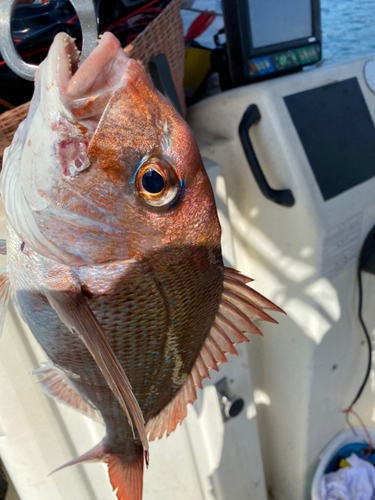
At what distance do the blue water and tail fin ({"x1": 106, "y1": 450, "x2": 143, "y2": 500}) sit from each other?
1.57 m

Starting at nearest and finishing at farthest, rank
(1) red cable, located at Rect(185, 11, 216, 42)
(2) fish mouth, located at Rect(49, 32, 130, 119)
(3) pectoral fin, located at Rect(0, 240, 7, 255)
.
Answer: (2) fish mouth, located at Rect(49, 32, 130, 119) → (3) pectoral fin, located at Rect(0, 240, 7, 255) → (1) red cable, located at Rect(185, 11, 216, 42)

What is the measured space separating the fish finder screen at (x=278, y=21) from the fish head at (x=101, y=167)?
0.88 metres

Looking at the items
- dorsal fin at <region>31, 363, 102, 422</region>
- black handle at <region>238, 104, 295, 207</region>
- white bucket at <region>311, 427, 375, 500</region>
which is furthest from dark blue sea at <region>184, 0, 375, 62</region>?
white bucket at <region>311, 427, 375, 500</region>

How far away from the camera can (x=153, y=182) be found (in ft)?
1.30

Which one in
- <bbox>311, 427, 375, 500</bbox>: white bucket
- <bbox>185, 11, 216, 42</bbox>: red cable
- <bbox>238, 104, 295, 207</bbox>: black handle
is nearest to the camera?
<bbox>238, 104, 295, 207</bbox>: black handle

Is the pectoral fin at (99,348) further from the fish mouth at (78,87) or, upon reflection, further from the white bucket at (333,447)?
the white bucket at (333,447)

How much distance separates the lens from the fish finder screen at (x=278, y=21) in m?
1.05

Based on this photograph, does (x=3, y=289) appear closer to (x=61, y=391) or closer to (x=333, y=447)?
(x=61, y=391)

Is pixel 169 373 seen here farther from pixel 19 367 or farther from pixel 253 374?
pixel 253 374

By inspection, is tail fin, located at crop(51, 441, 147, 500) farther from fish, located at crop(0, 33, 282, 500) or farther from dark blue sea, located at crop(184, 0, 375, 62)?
dark blue sea, located at crop(184, 0, 375, 62)

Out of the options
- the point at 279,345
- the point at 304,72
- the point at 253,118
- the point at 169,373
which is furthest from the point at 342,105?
the point at 169,373

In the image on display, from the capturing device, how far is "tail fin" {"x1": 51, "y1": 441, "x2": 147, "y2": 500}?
0.64m

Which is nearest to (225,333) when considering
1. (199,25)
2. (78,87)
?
(78,87)

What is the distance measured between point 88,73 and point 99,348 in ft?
0.95
